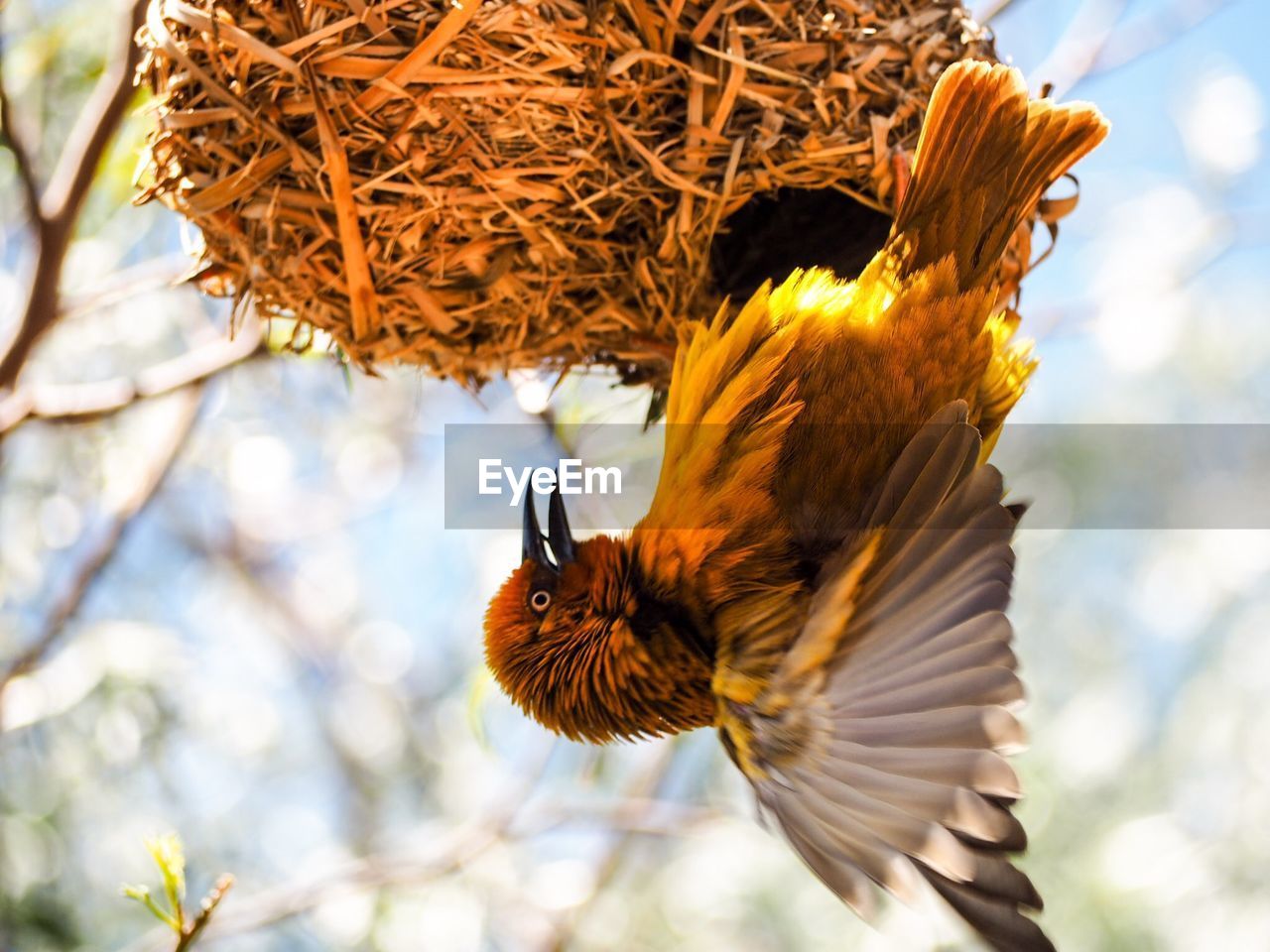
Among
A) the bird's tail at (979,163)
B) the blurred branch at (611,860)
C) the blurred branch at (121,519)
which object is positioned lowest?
the blurred branch at (611,860)

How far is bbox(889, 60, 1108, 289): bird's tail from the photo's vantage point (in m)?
1.31

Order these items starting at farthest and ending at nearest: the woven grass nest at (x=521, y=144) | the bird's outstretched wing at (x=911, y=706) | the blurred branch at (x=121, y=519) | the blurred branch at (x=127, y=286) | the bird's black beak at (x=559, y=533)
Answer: the blurred branch at (x=121, y=519)
the blurred branch at (x=127, y=286)
the bird's black beak at (x=559, y=533)
the woven grass nest at (x=521, y=144)
the bird's outstretched wing at (x=911, y=706)

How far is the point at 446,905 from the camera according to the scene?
10.2 feet

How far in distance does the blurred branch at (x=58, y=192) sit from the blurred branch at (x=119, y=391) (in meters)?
0.18

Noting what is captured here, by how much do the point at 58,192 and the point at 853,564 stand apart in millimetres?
1272

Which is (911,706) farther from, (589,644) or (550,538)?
(550,538)

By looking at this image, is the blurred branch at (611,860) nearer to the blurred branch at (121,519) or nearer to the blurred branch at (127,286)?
the blurred branch at (121,519)

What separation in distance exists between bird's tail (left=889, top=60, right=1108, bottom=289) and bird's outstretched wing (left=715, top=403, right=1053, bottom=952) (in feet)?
1.00

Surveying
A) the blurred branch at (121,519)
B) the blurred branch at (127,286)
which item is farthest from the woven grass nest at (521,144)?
the blurred branch at (121,519)

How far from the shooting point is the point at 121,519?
2482mm

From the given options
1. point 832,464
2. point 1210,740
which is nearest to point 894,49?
point 832,464

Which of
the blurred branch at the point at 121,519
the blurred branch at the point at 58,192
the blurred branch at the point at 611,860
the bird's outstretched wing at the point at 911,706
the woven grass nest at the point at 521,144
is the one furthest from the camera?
the blurred branch at the point at 611,860

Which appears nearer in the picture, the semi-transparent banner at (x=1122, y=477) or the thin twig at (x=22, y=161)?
the thin twig at (x=22, y=161)

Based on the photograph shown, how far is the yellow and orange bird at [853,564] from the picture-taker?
1032 mm
